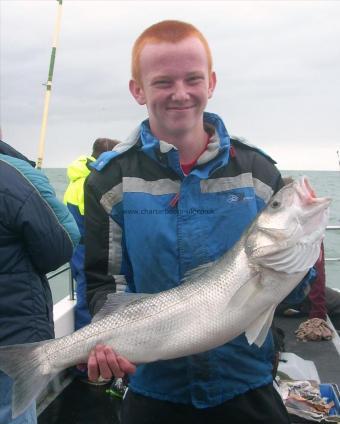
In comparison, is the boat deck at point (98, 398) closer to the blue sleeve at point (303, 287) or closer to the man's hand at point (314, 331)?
the man's hand at point (314, 331)

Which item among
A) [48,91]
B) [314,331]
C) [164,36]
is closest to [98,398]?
[314,331]

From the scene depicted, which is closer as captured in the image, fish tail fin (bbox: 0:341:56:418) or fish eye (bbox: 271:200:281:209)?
fish eye (bbox: 271:200:281:209)

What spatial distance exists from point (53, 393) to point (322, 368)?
313 cm

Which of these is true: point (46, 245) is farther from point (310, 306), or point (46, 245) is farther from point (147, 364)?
point (310, 306)

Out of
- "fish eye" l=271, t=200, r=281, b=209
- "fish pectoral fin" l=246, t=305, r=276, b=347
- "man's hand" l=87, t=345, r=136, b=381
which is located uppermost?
"fish eye" l=271, t=200, r=281, b=209

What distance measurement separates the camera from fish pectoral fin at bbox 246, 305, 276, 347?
234 centimetres

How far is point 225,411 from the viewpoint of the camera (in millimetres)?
2529

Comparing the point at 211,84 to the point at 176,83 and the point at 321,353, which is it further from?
the point at 321,353

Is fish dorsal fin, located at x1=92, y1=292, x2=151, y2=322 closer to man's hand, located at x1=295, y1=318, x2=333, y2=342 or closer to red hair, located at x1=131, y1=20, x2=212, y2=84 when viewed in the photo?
red hair, located at x1=131, y1=20, x2=212, y2=84

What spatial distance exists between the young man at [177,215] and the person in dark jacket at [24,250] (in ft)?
1.61

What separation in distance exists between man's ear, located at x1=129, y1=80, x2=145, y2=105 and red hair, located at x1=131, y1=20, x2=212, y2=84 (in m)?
0.03

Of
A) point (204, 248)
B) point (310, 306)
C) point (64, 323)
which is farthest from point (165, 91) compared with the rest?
point (310, 306)

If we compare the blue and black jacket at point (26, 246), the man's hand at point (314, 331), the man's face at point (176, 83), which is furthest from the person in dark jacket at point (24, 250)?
the man's hand at point (314, 331)

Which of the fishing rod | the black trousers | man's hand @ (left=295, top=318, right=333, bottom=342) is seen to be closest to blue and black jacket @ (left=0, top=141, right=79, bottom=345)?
the black trousers
